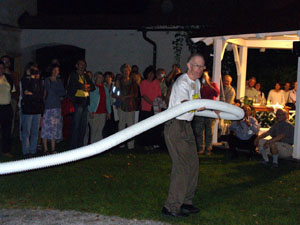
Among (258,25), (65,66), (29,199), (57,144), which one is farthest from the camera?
(65,66)

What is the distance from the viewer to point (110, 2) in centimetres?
2175

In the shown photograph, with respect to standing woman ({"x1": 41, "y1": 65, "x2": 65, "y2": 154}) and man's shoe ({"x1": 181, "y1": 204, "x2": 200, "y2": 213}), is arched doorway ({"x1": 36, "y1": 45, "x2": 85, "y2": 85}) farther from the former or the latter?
man's shoe ({"x1": 181, "y1": 204, "x2": 200, "y2": 213})

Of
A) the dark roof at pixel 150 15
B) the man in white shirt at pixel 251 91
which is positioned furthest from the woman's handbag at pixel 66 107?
the man in white shirt at pixel 251 91

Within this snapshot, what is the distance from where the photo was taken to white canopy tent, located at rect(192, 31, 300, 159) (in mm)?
11172

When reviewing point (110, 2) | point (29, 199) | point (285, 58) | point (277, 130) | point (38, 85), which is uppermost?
point (110, 2)

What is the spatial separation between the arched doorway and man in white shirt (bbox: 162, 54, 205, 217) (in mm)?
12413

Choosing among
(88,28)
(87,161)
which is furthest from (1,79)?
(88,28)

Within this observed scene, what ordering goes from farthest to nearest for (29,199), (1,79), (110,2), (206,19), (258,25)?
1. (110,2)
2. (206,19)
3. (258,25)
4. (1,79)
5. (29,199)

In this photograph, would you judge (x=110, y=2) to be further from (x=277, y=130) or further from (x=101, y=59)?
(x=277, y=130)

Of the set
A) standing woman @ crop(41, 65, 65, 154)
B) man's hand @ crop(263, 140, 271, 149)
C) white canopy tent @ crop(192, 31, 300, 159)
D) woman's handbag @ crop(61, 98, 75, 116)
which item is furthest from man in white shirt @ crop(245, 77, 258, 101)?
standing woman @ crop(41, 65, 65, 154)

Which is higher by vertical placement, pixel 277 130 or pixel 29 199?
pixel 277 130

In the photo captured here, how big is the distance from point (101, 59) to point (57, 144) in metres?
6.03

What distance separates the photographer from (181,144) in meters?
6.80

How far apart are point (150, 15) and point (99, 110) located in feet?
23.1
